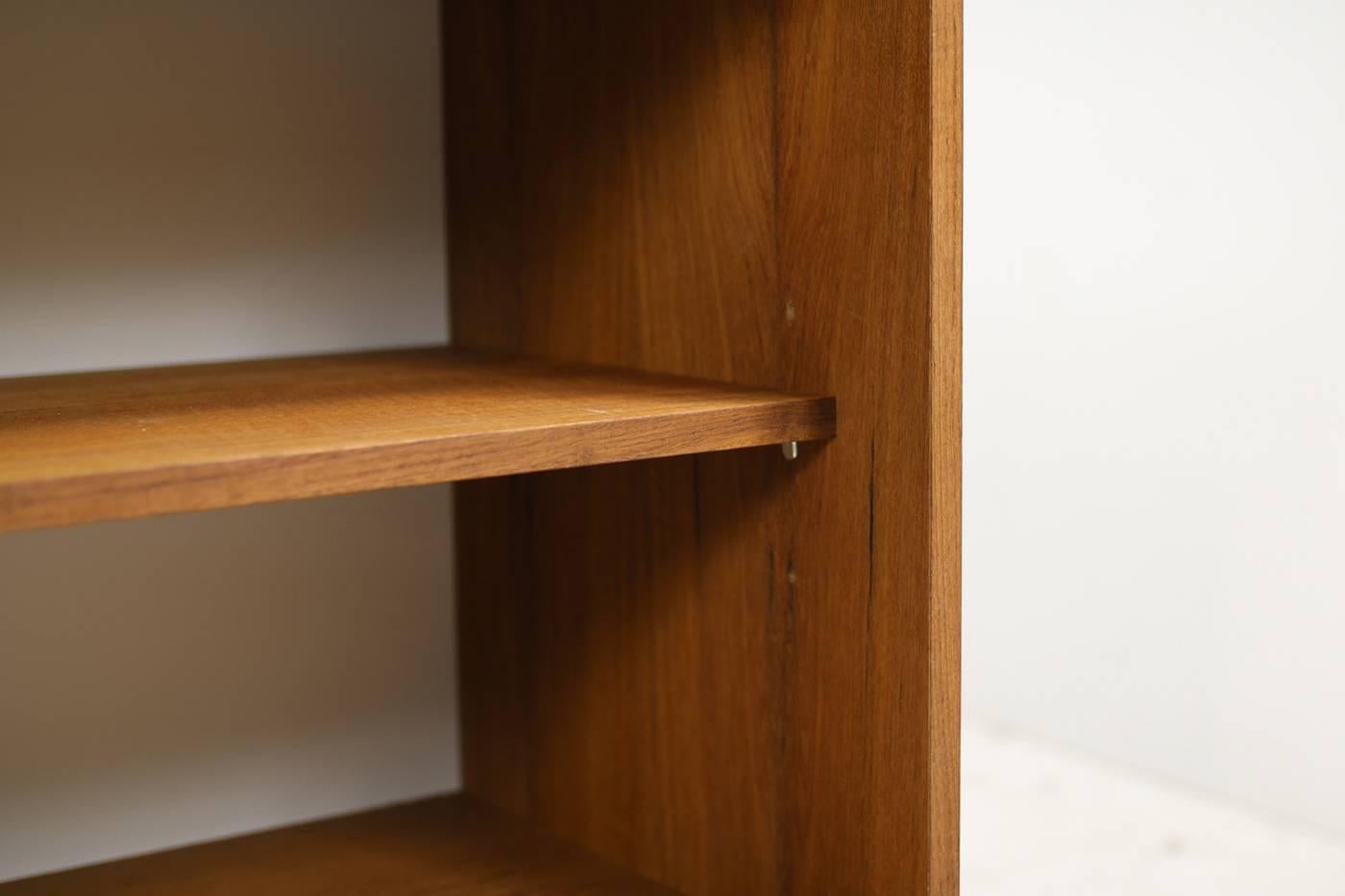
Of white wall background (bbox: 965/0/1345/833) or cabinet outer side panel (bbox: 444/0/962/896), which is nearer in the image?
cabinet outer side panel (bbox: 444/0/962/896)

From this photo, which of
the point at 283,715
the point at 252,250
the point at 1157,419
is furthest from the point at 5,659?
the point at 1157,419

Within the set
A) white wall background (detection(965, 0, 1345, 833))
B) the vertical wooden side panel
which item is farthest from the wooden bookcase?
white wall background (detection(965, 0, 1345, 833))

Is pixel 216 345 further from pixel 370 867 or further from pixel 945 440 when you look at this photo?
pixel 945 440

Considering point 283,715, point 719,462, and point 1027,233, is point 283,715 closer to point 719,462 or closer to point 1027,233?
point 719,462

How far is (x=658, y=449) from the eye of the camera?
86 centimetres

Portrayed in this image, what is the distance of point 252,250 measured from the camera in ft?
4.00

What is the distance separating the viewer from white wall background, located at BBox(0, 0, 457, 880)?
114 cm

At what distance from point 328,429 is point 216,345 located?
44 cm

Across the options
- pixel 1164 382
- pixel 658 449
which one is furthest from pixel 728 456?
pixel 1164 382

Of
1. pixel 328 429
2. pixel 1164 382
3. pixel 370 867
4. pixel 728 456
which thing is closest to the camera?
pixel 328 429

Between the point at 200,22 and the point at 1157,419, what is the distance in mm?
1207

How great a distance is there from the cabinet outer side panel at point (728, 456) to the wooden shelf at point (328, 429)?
0.20 feet

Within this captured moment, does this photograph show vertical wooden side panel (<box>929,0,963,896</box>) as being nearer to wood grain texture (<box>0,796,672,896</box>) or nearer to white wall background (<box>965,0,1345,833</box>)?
wood grain texture (<box>0,796,672,896</box>)

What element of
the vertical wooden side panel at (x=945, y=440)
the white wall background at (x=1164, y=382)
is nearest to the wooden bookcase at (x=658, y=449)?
the vertical wooden side panel at (x=945, y=440)
